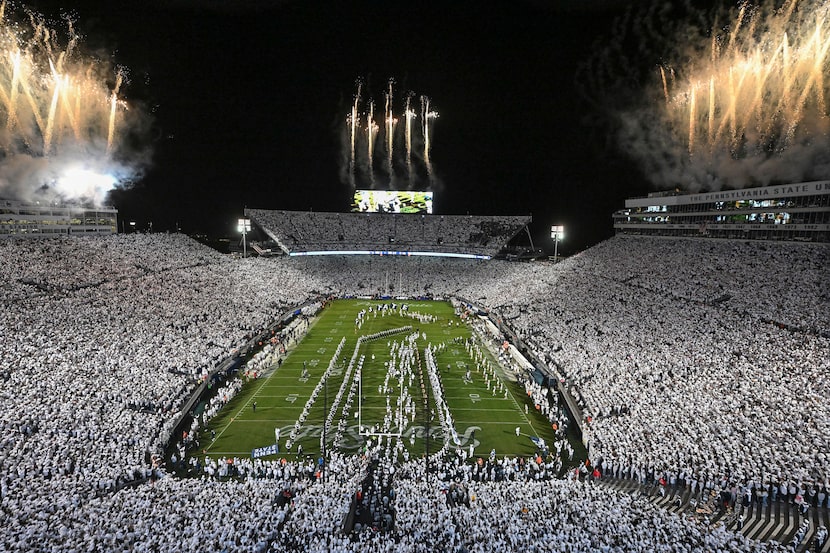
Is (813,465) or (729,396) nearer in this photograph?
(813,465)

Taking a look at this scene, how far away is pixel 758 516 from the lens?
12.3 meters

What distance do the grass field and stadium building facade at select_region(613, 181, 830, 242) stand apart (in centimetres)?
2426

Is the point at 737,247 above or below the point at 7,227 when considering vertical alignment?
below

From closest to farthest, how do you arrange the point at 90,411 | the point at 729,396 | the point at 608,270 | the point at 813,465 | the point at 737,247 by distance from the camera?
the point at 813,465 → the point at 90,411 → the point at 729,396 → the point at 737,247 → the point at 608,270

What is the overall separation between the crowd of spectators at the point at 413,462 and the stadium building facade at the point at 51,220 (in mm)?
8472

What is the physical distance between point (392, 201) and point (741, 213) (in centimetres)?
3826

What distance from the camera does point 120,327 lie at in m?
25.0

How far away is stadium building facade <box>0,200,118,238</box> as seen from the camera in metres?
42.3

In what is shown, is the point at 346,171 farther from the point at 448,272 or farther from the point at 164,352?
the point at 164,352

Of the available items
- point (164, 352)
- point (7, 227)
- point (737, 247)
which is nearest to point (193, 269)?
point (7, 227)

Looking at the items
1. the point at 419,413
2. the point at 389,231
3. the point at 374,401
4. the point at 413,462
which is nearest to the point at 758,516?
the point at 413,462

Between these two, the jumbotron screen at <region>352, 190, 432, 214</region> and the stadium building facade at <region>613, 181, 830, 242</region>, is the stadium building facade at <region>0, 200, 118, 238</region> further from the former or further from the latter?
the stadium building facade at <region>613, 181, 830, 242</region>

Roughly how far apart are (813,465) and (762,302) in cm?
1565

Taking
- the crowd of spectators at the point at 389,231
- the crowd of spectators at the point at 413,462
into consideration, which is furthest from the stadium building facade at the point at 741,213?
the crowd of spectators at the point at 389,231
